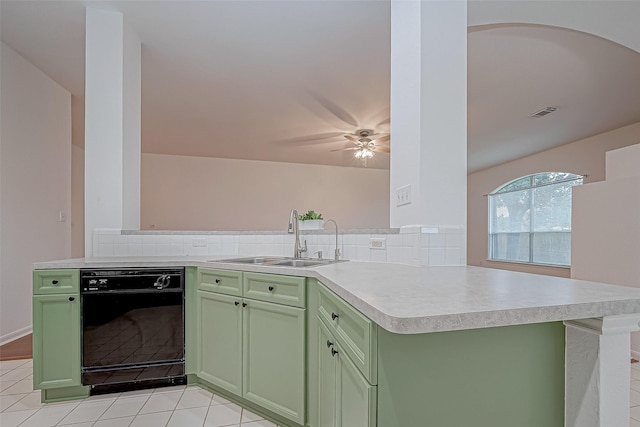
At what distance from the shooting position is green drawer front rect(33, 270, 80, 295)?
6.52ft

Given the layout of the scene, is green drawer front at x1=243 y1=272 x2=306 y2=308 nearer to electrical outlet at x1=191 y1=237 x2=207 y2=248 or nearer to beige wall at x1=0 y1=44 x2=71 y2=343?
electrical outlet at x1=191 y1=237 x2=207 y2=248

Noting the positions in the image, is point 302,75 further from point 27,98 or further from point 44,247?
point 44,247

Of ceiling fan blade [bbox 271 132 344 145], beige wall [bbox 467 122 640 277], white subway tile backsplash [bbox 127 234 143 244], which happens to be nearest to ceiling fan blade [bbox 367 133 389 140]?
ceiling fan blade [bbox 271 132 344 145]

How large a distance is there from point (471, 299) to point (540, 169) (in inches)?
245

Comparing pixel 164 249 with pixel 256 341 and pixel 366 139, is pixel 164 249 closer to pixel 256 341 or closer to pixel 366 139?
pixel 256 341

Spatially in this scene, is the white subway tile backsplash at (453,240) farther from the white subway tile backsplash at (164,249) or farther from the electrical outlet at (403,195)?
the white subway tile backsplash at (164,249)

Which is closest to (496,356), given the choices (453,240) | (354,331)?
(354,331)

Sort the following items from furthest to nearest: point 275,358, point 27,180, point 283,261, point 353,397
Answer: point 27,180
point 283,261
point 275,358
point 353,397

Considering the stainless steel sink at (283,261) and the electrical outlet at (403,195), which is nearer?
the electrical outlet at (403,195)

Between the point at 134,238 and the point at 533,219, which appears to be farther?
the point at 533,219

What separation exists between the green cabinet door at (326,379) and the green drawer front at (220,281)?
0.66m

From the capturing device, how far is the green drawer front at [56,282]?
6.52 feet

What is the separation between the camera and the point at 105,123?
2.50 m

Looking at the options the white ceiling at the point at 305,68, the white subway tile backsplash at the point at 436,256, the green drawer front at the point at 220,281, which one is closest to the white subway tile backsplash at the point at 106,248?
the green drawer front at the point at 220,281
